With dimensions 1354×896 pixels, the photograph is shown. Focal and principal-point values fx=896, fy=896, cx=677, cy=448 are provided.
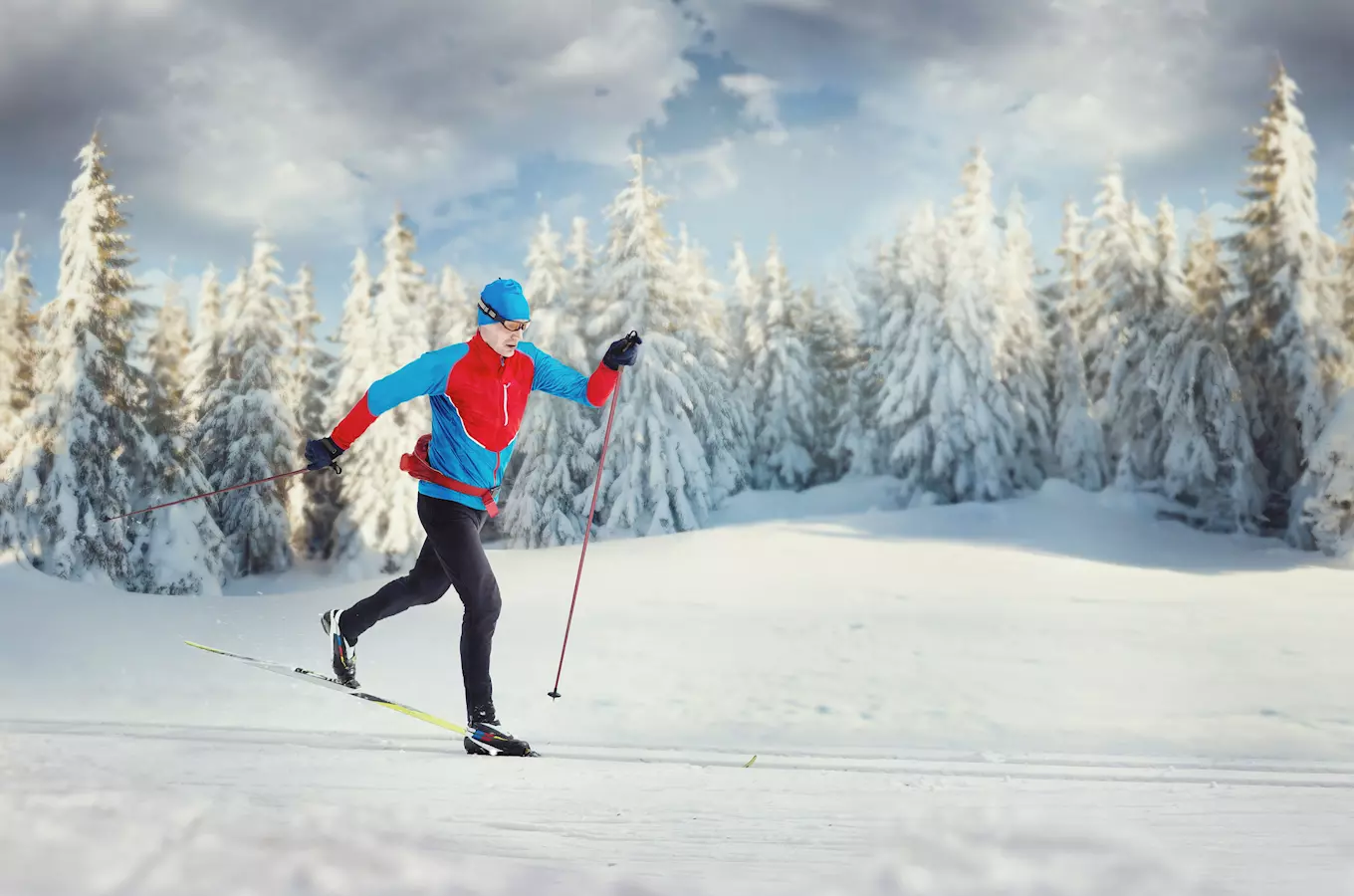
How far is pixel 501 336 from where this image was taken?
3957 mm

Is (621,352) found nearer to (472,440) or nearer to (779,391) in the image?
(472,440)

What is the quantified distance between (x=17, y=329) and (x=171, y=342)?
27.3 ft

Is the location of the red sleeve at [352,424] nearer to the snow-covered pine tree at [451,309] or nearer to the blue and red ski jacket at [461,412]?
the blue and red ski jacket at [461,412]

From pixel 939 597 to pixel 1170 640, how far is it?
2.61 metres

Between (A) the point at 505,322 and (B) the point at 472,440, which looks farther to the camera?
(B) the point at 472,440

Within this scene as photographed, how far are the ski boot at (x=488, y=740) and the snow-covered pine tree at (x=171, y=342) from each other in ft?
77.8

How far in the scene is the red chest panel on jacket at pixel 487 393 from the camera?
3975 mm

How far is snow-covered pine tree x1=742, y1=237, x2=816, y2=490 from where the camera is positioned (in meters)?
32.1

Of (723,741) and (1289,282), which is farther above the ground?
(1289,282)

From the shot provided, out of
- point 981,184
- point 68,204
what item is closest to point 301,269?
point 68,204

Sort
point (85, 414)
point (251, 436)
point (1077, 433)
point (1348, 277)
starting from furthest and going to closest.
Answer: point (1077, 433)
point (251, 436)
point (1348, 277)
point (85, 414)

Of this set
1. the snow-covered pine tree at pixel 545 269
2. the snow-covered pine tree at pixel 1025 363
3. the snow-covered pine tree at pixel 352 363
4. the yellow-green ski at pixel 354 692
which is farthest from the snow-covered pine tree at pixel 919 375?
the yellow-green ski at pixel 354 692

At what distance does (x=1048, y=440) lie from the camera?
27.7m

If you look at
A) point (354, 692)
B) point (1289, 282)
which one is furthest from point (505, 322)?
point (1289, 282)
